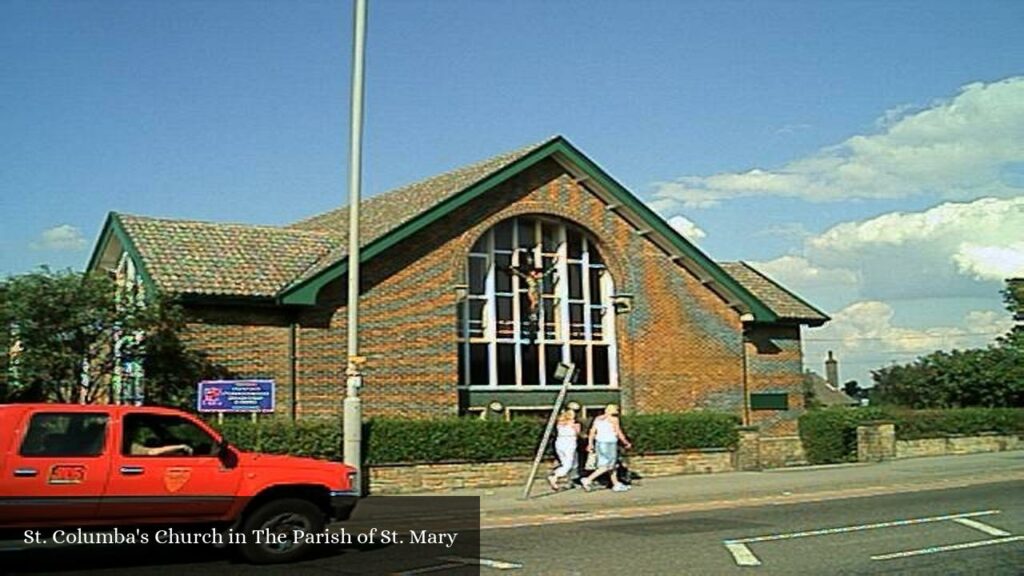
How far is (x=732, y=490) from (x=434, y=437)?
567 cm

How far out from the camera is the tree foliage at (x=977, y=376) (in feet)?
130

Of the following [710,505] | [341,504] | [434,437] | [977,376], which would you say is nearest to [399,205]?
[434,437]

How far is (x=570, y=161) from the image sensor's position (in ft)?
97.1

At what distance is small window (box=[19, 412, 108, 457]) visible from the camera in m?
11.6

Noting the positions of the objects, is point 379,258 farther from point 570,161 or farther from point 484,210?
point 570,161

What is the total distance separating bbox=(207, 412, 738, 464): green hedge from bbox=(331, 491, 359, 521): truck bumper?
8.29m

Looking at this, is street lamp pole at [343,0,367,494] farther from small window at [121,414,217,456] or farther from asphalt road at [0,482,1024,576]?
small window at [121,414,217,456]

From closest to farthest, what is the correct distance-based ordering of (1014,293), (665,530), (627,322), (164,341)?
(665,530), (164,341), (627,322), (1014,293)

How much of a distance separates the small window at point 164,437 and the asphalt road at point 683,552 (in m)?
1.20

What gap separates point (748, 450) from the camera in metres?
27.7

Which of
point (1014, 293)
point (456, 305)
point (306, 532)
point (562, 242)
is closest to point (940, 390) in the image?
point (1014, 293)

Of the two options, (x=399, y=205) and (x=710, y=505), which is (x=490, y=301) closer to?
(x=399, y=205)

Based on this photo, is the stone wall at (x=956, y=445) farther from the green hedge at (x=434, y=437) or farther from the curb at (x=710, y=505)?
the green hedge at (x=434, y=437)

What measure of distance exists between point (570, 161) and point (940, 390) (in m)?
22.7
